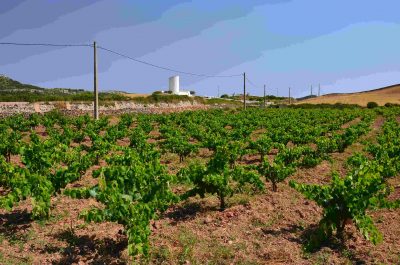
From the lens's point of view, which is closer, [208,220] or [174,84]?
[208,220]

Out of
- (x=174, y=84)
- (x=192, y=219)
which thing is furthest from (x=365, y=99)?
(x=192, y=219)

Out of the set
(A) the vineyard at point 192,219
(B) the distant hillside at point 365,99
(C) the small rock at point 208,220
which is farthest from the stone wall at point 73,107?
(B) the distant hillside at point 365,99

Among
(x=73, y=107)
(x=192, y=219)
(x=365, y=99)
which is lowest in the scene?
(x=192, y=219)

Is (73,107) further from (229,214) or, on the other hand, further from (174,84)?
(174,84)

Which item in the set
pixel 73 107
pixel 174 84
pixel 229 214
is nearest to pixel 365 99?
pixel 174 84

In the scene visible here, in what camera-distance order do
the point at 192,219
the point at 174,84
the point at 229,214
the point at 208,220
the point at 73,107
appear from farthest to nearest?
the point at 174,84
the point at 73,107
the point at 229,214
the point at 192,219
the point at 208,220

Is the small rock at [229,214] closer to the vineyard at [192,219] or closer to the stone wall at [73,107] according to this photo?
the vineyard at [192,219]

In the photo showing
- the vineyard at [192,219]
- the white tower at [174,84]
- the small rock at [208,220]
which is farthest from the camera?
the white tower at [174,84]

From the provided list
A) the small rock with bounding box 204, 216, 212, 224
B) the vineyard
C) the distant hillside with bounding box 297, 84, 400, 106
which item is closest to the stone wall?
the vineyard

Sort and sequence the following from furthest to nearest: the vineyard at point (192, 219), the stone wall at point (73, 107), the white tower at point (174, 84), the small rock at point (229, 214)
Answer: the white tower at point (174, 84)
the stone wall at point (73, 107)
the small rock at point (229, 214)
the vineyard at point (192, 219)

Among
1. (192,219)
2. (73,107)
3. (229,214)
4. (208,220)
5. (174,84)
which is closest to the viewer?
(208,220)

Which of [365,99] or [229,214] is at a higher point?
[365,99]

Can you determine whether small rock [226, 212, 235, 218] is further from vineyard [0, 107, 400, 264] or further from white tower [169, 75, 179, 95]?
white tower [169, 75, 179, 95]

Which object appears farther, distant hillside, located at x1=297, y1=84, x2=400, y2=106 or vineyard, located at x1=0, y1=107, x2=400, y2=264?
distant hillside, located at x1=297, y1=84, x2=400, y2=106
